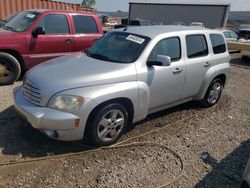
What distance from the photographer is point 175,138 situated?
4.31 meters

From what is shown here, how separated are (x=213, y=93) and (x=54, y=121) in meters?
3.64

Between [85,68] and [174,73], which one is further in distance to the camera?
[174,73]

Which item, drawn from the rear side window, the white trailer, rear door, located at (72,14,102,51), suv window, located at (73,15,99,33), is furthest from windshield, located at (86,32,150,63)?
the white trailer

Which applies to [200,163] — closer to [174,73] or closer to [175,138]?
[175,138]

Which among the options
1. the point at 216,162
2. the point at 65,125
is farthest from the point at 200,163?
the point at 65,125

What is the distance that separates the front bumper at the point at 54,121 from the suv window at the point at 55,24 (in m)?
3.60

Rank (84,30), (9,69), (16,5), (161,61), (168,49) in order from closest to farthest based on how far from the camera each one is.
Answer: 1. (161,61)
2. (168,49)
3. (9,69)
4. (84,30)
5. (16,5)

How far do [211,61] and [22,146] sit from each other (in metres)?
3.74

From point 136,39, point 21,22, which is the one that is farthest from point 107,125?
point 21,22

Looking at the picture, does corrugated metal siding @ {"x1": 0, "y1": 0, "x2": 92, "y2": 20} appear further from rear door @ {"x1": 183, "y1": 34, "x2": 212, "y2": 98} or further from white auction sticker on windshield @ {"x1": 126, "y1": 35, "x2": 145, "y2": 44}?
rear door @ {"x1": 183, "y1": 34, "x2": 212, "y2": 98}

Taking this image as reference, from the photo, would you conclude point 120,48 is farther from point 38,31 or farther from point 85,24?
point 85,24

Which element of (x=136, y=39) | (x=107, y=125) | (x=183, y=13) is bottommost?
(x=107, y=125)

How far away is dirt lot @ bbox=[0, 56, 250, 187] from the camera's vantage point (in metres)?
3.23

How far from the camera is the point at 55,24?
6750 millimetres
